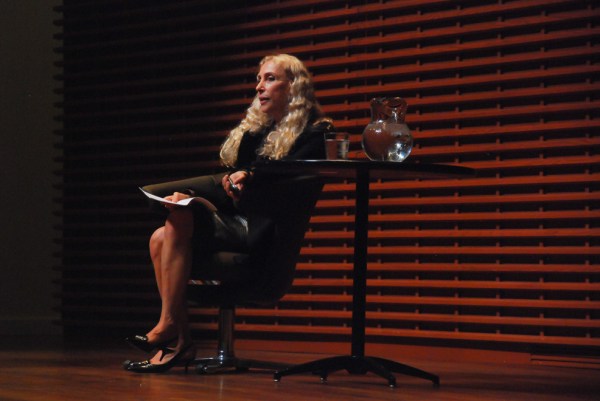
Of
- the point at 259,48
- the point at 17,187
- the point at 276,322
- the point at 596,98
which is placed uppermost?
the point at 259,48

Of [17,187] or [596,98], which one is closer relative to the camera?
[596,98]

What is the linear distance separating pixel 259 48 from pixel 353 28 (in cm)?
69

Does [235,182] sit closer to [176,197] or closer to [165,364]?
[176,197]

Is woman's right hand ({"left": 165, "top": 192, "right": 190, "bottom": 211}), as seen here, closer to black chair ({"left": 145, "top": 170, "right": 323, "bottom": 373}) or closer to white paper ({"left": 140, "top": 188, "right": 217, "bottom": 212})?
white paper ({"left": 140, "top": 188, "right": 217, "bottom": 212})

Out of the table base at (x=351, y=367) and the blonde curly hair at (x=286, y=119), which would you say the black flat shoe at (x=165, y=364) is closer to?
the table base at (x=351, y=367)

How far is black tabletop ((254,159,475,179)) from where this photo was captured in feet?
11.7

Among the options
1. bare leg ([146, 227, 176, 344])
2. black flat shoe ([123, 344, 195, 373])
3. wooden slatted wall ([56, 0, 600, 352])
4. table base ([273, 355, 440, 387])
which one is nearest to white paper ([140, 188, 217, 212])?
bare leg ([146, 227, 176, 344])

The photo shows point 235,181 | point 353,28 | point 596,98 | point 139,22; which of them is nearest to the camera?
point 235,181

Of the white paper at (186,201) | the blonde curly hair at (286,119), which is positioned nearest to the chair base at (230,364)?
the white paper at (186,201)

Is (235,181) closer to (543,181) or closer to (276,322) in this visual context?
(543,181)

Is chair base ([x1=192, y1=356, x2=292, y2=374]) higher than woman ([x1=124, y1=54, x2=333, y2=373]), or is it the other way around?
woman ([x1=124, y1=54, x2=333, y2=373])

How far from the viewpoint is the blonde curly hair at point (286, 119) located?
4.09 metres

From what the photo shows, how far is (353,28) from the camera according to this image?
5711 mm

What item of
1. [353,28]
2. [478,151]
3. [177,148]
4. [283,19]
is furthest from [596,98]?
[177,148]
